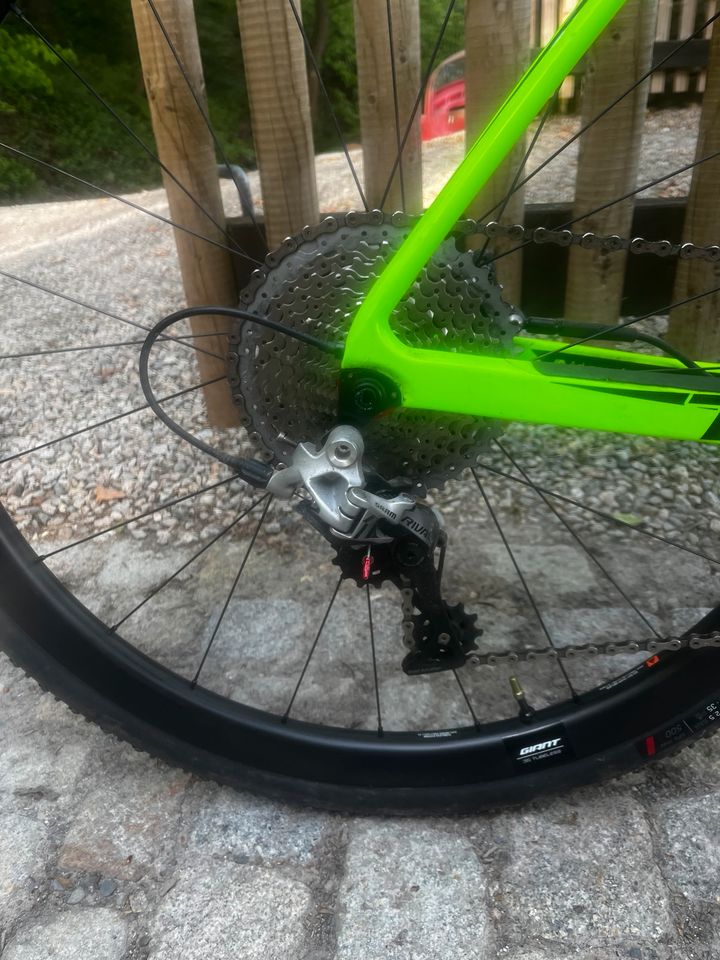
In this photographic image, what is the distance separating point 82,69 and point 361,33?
29.6 ft

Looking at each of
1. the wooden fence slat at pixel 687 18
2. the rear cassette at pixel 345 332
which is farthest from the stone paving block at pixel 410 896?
the wooden fence slat at pixel 687 18

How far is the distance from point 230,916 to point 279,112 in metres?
1.65

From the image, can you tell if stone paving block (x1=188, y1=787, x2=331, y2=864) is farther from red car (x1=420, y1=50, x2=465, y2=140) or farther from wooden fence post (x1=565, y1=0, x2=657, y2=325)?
red car (x1=420, y1=50, x2=465, y2=140)

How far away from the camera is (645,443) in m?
2.23

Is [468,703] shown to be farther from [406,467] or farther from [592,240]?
[592,240]

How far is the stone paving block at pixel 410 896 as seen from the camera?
3.91 feet

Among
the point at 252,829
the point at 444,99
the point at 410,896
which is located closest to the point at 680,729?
the point at 410,896

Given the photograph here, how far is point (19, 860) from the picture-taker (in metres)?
1.33

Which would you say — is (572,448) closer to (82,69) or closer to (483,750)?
(483,750)

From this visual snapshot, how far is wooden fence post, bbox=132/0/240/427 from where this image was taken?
1818mm

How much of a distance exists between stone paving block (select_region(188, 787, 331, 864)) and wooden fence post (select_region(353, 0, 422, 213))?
51.6 inches

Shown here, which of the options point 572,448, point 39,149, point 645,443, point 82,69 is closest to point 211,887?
point 572,448

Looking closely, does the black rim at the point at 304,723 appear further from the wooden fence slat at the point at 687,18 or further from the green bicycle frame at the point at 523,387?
the wooden fence slat at the point at 687,18

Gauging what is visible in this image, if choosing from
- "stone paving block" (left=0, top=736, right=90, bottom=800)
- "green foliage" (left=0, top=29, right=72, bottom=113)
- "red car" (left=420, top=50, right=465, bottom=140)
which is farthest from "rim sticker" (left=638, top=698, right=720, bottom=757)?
"green foliage" (left=0, top=29, right=72, bottom=113)
